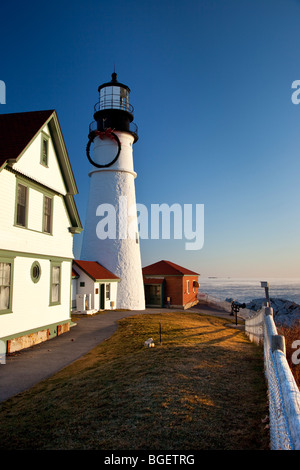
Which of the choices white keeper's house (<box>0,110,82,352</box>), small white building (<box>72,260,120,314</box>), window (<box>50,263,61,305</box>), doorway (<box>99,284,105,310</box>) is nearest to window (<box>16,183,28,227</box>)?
white keeper's house (<box>0,110,82,352</box>)

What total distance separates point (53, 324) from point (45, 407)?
918cm

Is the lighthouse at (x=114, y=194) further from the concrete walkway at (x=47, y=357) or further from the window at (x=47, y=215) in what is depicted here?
the window at (x=47, y=215)

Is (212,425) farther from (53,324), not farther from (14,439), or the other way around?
(53,324)

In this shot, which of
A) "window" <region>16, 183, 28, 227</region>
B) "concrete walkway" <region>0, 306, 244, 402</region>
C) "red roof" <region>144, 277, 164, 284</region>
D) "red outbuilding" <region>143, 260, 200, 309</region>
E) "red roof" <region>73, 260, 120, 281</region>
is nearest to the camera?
"concrete walkway" <region>0, 306, 244, 402</region>

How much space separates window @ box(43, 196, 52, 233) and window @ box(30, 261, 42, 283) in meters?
1.75

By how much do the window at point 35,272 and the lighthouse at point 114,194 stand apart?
1437cm

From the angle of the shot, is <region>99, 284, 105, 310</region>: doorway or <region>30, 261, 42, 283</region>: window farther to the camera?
<region>99, 284, 105, 310</region>: doorway

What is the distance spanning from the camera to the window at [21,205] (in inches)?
520

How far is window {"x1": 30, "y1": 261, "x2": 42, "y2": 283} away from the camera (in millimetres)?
14125

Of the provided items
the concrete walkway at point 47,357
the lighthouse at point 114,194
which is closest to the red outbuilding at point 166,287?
the lighthouse at point 114,194

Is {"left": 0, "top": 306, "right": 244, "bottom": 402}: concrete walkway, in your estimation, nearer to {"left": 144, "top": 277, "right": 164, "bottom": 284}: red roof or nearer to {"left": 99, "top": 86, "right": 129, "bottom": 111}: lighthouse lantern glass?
{"left": 144, "top": 277, "right": 164, "bottom": 284}: red roof

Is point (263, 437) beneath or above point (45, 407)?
above
